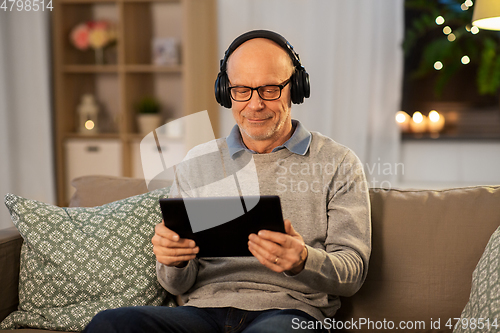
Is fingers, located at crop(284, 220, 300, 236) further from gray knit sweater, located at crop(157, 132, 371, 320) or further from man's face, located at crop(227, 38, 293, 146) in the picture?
man's face, located at crop(227, 38, 293, 146)

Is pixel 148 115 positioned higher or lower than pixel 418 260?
higher

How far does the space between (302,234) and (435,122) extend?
211 centimetres

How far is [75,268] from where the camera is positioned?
47.0 inches

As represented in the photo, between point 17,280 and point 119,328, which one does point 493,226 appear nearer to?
point 119,328

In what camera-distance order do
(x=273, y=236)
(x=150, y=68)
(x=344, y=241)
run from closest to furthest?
(x=273, y=236)
(x=344, y=241)
(x=150, y=68)

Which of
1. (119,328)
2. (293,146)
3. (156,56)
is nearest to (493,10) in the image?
(293,146)

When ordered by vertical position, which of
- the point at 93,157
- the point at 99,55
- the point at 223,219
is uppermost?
the point at 99,55

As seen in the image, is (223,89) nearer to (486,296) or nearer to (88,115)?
(486,296)

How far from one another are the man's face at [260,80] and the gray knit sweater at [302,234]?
0.25ft

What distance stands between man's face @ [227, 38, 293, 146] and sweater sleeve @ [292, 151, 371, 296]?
22cm

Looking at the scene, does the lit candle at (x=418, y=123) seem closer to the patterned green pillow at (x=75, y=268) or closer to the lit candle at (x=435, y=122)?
the lit candle at (x=435, y=122)

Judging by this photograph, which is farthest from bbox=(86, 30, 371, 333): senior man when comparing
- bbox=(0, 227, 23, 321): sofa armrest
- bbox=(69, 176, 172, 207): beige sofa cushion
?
bbox=(0, 227, 23, 321): sofa armrest

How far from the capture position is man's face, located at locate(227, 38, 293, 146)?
1.19 metres

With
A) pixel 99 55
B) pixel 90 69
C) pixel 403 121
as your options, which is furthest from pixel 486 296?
pixel 99 55
